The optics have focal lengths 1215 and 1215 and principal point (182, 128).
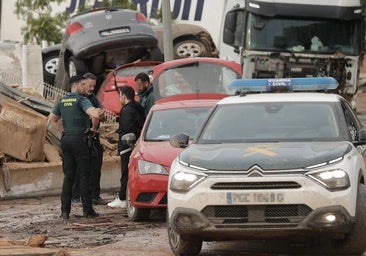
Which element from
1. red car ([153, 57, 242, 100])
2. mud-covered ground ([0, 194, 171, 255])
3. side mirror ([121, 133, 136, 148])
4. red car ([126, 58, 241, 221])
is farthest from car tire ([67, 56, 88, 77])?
side mirror ([121, 133, 136, 148])

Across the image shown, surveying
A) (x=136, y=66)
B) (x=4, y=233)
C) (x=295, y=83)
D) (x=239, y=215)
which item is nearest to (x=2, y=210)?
(x=4, y=233)

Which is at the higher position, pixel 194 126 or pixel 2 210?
Result: pixel 194 126

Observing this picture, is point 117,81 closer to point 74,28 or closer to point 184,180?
point 74,28

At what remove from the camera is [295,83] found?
12742 millimetres

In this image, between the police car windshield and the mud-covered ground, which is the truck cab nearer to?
the mud-covered ground

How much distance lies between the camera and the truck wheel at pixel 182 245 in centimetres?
1102

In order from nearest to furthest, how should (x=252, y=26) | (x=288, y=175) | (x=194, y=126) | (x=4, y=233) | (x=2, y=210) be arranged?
1. (x=288, y=175)
2. (x=4, y=233)
3. (x=194, y=126)
4. (x=2, y=210)
5. (x=252, y=26)

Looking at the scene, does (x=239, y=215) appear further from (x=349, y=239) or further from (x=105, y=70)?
(x=105, y=70)

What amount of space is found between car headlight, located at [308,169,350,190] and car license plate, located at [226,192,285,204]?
0.34m

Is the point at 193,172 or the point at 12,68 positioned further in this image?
the point at 12,68

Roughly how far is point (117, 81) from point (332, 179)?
13636 millimetres

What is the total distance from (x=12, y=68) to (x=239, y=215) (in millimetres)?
15455

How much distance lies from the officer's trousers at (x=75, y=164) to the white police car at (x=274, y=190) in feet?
11.1

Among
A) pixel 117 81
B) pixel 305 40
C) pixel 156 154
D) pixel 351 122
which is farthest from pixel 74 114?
pixel 305 40
